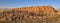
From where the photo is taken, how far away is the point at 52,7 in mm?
1994

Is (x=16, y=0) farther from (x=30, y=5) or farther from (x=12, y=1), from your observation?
(x=30, y=5)

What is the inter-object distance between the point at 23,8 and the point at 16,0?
6.9 inches

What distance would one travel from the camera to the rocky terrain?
1.94 metres

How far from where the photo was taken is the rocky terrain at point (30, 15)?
1.94 meters

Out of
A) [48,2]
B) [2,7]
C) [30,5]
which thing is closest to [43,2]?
[48,2]

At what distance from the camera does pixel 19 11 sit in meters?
1.98

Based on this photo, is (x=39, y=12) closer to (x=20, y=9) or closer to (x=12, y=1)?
(x=20, y=9)

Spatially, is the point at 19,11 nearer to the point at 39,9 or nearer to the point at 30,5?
the point at 30,5

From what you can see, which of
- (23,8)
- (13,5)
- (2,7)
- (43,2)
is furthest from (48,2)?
(2,7)

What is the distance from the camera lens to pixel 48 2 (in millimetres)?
1991

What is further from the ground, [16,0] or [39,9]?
[16,0]

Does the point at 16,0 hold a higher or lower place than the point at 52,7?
higher

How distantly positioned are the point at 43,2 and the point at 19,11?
43cm

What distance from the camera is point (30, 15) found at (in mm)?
1979
